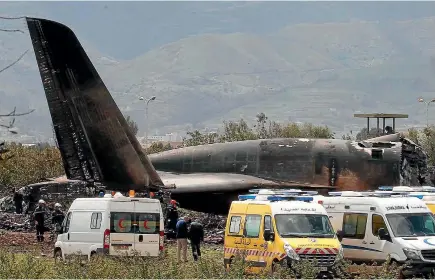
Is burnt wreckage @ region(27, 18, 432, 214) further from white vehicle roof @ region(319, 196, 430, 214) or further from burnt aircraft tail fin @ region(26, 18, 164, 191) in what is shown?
white vehicle roof @ region(319, 196, 430, 214)

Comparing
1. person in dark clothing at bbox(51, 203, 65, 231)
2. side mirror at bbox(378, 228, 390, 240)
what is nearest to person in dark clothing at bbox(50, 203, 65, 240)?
person in dark clothing at bbox(51, 203, 65, 231)

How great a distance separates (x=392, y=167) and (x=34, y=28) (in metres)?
16.5

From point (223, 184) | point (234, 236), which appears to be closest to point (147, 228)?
point (234, 236)

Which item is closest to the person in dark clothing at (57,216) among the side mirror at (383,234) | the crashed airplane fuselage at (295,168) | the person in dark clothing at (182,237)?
Result: the crashed airplane fuselage at (295,168)

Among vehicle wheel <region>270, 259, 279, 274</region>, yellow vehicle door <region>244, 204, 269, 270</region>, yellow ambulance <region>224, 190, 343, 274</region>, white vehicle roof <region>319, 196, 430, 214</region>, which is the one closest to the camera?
vehicle wheel <region>270, 259, 279, 274</region>

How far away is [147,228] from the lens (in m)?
31.3

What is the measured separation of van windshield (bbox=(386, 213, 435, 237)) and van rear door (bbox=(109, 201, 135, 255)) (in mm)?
8186

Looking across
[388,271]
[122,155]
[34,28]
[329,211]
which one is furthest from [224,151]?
[388,271]

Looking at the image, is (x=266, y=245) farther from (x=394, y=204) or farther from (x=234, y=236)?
(x=394, y=204)

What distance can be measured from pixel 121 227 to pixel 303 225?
6171 mm

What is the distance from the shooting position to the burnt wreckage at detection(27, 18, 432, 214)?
41812 millimetres

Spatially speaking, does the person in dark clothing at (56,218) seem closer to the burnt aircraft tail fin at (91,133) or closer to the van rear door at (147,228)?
the burnt aircraft tail fin at (91,133)

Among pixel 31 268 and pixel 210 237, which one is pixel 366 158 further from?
pixel 31 268

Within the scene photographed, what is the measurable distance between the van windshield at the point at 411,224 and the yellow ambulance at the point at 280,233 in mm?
2180
